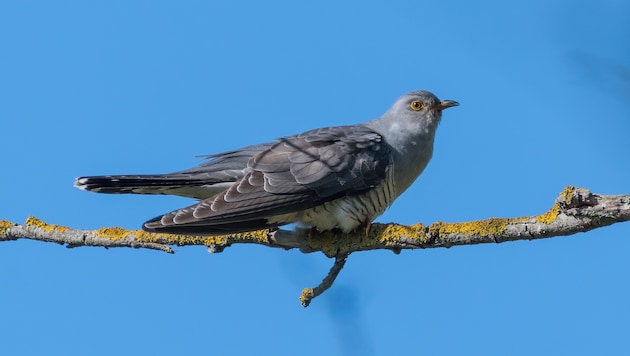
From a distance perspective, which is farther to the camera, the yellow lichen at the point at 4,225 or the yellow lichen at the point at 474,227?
the yellow lichen at the point at 4,225

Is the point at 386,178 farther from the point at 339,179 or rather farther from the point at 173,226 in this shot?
the point at 173,226

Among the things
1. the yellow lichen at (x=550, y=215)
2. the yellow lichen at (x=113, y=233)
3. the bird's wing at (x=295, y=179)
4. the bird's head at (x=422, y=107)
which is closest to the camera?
the yellow lichen at (x=550, y=215)

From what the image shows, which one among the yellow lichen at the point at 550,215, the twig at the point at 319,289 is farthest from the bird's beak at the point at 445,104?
the yellow lichen at the point at 550,215

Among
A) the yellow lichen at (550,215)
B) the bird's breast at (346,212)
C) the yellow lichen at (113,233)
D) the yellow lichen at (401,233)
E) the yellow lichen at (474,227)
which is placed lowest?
the yellow lichen at (550,215)

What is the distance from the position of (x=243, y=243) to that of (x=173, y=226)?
1.99 ft

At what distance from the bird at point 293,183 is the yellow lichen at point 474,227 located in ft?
2.17

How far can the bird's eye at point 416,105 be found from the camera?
482 centimetres

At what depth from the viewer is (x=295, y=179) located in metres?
4.18

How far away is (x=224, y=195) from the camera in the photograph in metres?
4.04

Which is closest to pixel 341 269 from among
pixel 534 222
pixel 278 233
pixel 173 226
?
pixel 278 233

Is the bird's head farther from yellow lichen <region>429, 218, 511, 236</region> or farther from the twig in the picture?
yellow lichen <region>429, 218, 511, 236</region>

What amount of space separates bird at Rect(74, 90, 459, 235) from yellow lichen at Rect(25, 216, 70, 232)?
225mm

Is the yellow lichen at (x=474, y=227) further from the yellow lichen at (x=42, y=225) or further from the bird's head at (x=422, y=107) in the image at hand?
the yellow lichen at (x=42, y=225)

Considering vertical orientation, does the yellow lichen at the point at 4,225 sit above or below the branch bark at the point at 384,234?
above
